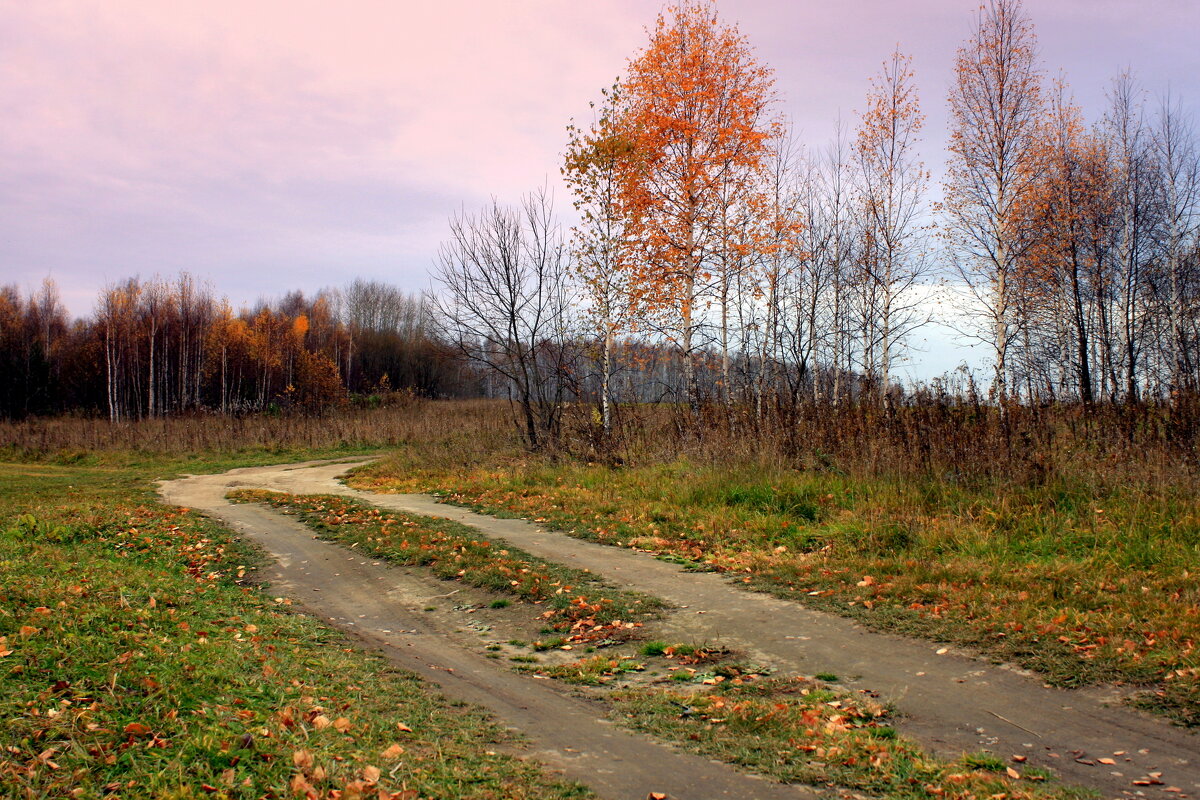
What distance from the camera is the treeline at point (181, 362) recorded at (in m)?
52.6

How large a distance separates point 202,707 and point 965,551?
732 cm

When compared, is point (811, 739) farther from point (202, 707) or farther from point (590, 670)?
point (202, 707)

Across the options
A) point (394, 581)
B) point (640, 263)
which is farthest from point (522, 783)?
point (640, 263)

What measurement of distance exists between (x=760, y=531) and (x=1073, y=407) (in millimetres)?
5737

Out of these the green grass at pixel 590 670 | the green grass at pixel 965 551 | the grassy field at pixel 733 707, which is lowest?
the green grass at pixel 590 670

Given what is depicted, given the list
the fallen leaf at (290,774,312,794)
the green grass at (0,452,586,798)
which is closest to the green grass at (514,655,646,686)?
the green grass at (0,452,586,798)

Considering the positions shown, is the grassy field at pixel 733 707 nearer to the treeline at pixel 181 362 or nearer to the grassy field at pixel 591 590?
the grassy field at pixel 591 590

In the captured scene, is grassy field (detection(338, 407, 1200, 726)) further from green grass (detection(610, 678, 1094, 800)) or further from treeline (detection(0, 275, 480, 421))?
treeline (detection(0, 275, 480, 421))

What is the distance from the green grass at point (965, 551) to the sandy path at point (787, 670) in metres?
0.34

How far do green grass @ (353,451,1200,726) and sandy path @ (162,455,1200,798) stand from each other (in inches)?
13.4

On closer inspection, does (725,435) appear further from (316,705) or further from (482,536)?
(316,705)

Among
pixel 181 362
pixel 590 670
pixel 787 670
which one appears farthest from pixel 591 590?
pixel 181 362

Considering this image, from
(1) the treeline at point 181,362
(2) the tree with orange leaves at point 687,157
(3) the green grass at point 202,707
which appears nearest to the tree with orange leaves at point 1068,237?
(2) the tree with orange leaves at point 687,157

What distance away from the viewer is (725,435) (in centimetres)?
1379
